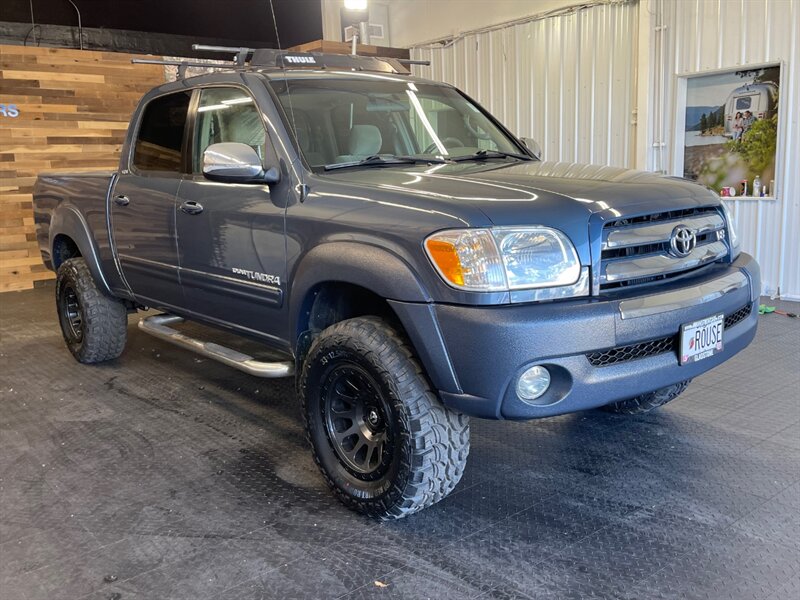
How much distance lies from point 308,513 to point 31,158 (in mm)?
7096

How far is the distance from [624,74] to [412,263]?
5.73 metres

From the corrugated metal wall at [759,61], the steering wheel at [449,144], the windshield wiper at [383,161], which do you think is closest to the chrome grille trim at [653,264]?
the windshield wiper at [383,161]

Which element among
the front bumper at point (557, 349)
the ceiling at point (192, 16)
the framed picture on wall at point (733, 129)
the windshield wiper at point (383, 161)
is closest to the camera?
the front bumper at point (557, 349)

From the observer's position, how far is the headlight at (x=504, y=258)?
2236 millimetres

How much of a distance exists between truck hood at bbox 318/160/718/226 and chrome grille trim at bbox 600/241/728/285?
16cm

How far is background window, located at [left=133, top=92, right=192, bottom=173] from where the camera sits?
381 centimetres

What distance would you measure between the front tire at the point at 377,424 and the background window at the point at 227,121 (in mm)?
1021

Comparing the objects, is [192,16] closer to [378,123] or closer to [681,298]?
[378,123]

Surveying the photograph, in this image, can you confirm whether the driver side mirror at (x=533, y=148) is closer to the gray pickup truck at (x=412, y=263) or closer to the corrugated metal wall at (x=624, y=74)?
the gray pickup truck at (x=412, y=263)

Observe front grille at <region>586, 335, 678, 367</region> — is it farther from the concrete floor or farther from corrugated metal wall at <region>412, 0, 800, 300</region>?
corrugated metal wall at <region>412, 0, 800, 300</region>

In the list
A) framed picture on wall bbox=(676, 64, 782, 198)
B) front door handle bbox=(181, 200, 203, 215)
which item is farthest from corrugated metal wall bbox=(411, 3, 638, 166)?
front door handle bbox=(181, 200, 203, 215)

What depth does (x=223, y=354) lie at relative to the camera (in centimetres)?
345

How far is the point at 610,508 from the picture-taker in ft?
8.96

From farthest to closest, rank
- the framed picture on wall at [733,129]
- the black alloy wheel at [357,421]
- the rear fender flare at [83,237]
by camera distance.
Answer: the framed picture on wall at [733,129]
the rear fender flare at [83,237]
the black alloy wheel at [357,421]
